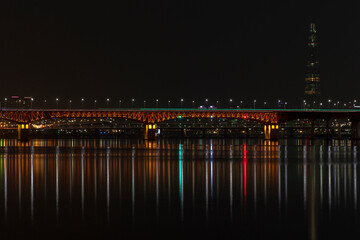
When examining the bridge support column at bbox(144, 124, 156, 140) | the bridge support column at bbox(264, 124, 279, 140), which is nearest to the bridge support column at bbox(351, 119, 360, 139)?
the bridge support column at bbox(264, 124, 279, 140)

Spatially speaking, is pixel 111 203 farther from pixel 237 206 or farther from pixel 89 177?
pixel 89 177

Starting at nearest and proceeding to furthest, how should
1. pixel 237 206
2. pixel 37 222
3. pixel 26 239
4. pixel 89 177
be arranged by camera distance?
pixel 26 239
pixel 37 222
pixel 237 206
pixel 89 177

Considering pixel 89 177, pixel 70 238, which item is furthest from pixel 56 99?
pixel 70 238

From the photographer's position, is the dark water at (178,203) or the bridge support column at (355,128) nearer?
the dark water at (178,203)

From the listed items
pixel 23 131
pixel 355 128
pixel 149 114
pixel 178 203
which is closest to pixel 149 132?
pixel 149 114

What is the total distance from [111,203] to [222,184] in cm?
1248

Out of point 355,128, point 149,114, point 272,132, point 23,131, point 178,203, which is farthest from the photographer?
point 355,128

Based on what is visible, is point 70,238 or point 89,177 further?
point 89,177

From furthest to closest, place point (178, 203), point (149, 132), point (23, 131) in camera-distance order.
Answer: point (149, 132), point (23, 131), point (178, 203)

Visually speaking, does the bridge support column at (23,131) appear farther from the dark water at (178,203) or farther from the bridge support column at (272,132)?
the dark water at (178,203)

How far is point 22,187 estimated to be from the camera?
1843 inches

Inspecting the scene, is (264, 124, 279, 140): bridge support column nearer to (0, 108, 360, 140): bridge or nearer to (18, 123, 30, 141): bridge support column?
(0, 108, 360, 140): bridge

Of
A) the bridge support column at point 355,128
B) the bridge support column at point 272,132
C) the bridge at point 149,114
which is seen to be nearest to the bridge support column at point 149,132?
the bridge at point 149,114

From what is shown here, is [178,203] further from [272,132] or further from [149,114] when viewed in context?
[272,132]
